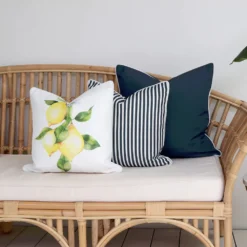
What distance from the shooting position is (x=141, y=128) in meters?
2.17

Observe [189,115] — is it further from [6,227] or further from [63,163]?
[6,227]

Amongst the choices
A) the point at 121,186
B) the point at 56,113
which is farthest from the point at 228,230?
the point at 56,113

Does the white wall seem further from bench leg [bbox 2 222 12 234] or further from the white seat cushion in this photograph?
bench leg [bbox 2 222 12 234]

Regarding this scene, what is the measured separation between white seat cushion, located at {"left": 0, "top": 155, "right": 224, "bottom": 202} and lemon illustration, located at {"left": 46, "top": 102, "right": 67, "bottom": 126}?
0.71 feet

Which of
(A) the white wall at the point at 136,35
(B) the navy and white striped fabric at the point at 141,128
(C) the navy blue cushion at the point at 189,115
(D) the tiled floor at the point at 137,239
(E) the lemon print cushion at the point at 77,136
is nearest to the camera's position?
(E) the lemon print cushion at the point at 77,136

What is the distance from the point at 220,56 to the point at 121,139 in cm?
71

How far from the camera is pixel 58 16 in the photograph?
8.74 feet

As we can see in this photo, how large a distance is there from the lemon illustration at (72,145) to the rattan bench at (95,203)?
7.9 inches

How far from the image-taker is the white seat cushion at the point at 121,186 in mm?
1914

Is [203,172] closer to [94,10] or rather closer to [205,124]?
[205,124]

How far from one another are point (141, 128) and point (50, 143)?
0.37 m

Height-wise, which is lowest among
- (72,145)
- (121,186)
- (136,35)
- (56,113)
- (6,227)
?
(6,227)

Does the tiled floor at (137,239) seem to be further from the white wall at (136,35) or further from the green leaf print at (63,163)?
the green leaf print at (63,163)

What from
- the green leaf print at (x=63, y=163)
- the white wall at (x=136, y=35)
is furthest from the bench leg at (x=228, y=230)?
the white wall at (x=136, y=35)
